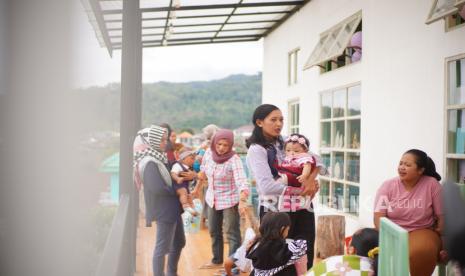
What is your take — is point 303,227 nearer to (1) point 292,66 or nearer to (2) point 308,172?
(2) point 308,172

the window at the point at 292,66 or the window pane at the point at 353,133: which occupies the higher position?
the window at the point at 292,66

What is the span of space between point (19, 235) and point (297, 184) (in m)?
2.53

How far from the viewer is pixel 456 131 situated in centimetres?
361

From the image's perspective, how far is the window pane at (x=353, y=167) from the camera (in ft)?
17.9

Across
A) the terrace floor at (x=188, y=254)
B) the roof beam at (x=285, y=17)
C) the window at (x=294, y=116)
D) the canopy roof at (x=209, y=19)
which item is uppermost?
the roof beam at (x=285, y=17)

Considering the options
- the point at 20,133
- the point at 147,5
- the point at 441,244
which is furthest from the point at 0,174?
the point at 147,5

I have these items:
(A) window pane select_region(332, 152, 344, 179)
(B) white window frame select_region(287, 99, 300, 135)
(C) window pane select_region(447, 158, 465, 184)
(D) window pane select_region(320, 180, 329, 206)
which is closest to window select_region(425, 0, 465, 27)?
(C) window pane select_region(447, 158, 465, 184)

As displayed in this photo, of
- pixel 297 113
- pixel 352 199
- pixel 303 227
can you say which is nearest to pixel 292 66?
pixel 297 113

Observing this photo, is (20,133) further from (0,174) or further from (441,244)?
(441,244)

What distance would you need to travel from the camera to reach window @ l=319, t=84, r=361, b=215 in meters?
5.51

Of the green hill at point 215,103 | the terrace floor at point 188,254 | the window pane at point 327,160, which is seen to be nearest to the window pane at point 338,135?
the window pane at point 327,160

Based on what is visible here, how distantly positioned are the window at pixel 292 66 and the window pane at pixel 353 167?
8.44ft

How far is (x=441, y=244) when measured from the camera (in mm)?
3141

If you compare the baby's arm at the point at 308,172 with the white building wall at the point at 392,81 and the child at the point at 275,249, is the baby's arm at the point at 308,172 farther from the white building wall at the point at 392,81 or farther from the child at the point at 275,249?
the white building wall at the point at 392,81
